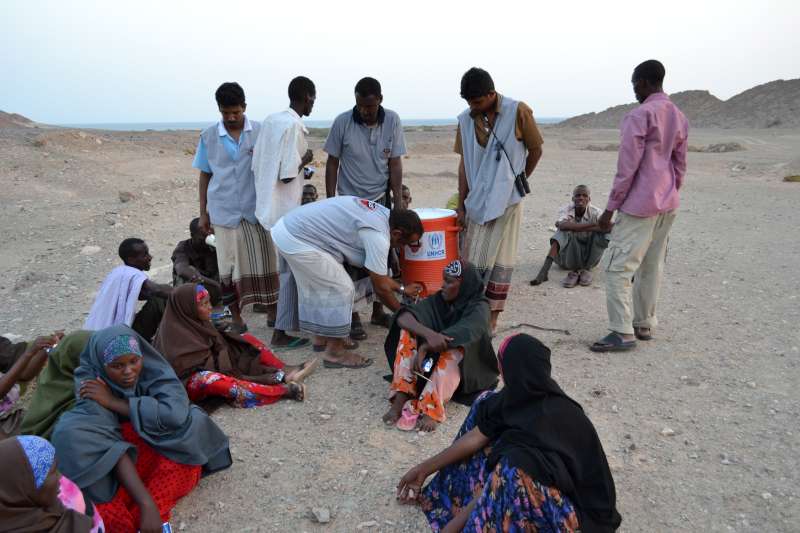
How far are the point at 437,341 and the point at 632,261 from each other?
1.85 metres

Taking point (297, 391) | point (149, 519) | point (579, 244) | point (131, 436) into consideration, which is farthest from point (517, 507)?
point (579, 244)

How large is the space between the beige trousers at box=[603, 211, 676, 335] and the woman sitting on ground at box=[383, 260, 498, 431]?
4.34 ft

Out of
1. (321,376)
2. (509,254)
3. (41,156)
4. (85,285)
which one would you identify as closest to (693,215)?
(509,254)

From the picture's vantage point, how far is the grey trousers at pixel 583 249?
659 centimetres

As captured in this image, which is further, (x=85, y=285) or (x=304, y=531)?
(x=85, y=285)

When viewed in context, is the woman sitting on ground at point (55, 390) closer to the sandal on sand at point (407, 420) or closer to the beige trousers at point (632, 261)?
the sandal on sand at point (407, 420)

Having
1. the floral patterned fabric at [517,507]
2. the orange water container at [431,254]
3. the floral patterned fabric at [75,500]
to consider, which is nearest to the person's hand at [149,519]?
the floral patterned fabric at [75,500]

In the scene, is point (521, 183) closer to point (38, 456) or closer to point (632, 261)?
point (632, 261)

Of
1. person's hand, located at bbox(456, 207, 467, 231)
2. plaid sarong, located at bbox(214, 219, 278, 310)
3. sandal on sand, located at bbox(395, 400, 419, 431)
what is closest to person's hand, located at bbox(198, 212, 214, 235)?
plaid sarong, located at bbox(214, 219, 278, 310)

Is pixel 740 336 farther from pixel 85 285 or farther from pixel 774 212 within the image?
pixel 85 285

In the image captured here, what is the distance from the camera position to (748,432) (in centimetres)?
356

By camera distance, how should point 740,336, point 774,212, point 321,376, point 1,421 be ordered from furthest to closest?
point 774,212, point 740,336, point 321,376, point 1,421

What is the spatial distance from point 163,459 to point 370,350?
7.14ft

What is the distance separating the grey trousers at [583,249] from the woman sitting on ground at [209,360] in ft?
11.6
